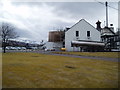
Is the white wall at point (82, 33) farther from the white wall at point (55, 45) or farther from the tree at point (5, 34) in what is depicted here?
the tree at point (5, 34)

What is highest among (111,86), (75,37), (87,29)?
(87,29)

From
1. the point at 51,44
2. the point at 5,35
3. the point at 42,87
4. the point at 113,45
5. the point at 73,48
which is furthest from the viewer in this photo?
the point at 51,44

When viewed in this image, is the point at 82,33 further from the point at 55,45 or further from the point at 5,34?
the point at 5,34

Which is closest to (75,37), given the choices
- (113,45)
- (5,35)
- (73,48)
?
(73,48)

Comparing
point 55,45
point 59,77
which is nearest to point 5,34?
point 55,45

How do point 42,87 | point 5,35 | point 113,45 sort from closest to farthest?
point 42,87 < point 5,35 < point 113,45

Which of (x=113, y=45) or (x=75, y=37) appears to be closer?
(x=75, y=37)

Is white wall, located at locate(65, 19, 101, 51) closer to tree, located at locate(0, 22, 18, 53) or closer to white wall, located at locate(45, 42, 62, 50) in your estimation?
white wall, located at locate(45, 42, 62, 50)

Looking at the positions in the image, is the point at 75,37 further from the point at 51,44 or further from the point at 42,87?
the point at 42,87

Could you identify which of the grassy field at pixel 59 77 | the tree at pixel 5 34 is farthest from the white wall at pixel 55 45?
the grassy field at pixel 59 77

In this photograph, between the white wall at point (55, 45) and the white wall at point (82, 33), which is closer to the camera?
the white wall at point (82, 33)

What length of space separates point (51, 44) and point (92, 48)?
1571 cm

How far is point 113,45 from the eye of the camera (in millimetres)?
32500

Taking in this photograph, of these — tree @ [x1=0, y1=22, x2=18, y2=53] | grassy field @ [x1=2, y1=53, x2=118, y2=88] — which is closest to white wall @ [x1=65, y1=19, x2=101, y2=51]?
tree @ [x1=0, y1=22, x2=18, y2=53]
